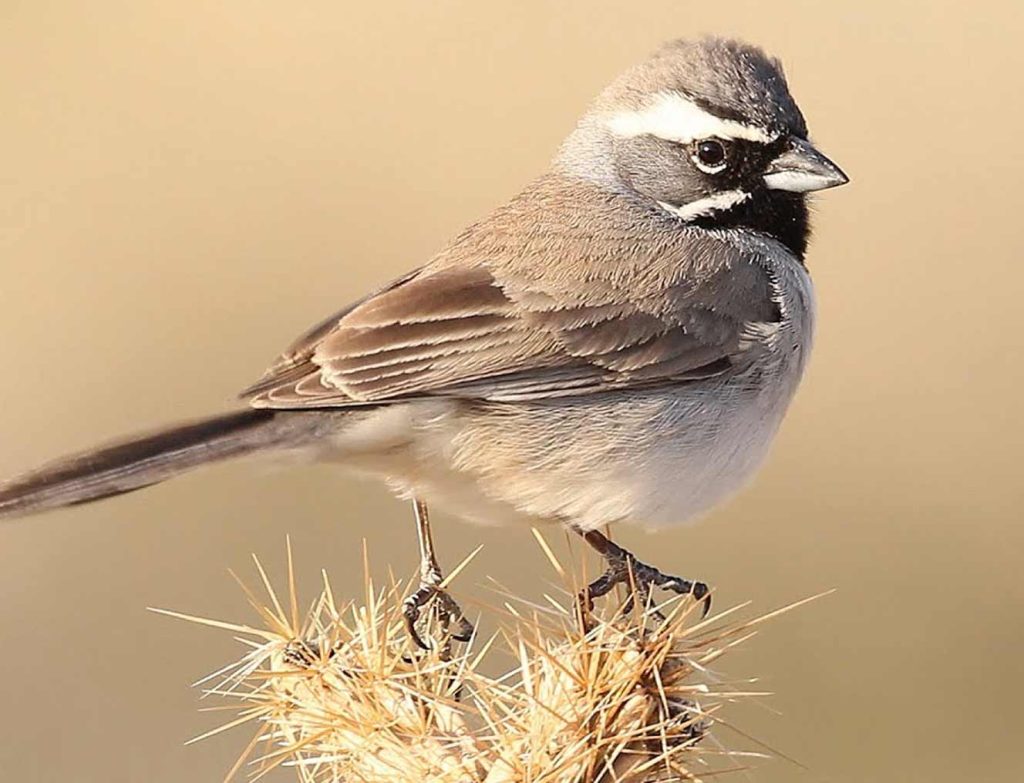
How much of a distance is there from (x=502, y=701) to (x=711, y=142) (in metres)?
2.25

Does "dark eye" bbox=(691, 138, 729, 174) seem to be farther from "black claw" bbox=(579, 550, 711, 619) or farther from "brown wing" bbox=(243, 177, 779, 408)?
"black claw" bbox=(579, 550, 711, 619)

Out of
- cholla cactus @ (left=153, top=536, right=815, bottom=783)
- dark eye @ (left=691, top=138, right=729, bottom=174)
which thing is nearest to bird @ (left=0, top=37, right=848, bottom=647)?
dark eye @ (left=691, top=138, right=729, bottom=174)

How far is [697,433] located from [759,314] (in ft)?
1.64

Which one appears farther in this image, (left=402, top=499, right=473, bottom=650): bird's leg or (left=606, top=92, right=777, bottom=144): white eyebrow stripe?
(left=606, top=92, right=777, bottom=144): white eyebrow stripe

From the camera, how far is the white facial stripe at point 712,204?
526cm

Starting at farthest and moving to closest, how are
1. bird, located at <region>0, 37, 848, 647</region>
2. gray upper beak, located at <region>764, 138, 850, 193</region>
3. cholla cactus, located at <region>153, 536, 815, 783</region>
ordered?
gray upper beak, located at <region>764, 138, 850, 193</region>
bird, located at <region>0, 37, 848, 647</region>
cholla cactus, located at <region>153, 536, 815, 783</region>

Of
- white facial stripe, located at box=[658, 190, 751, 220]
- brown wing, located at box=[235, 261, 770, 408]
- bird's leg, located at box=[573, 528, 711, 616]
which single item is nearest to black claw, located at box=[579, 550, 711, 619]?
bird's leg, located at box=[573, 528, 711, 616]

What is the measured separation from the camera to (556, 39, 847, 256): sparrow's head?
5.07 meters

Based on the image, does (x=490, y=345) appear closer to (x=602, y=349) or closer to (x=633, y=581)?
(x=602, y=349)

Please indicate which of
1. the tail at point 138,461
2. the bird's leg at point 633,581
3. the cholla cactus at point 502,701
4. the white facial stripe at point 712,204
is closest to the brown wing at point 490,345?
the tail at point 138,461

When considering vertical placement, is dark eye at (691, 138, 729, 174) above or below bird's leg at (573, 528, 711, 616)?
above

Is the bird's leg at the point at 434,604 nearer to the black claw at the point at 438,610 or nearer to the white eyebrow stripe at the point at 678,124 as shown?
the black claw at the point at 438,610

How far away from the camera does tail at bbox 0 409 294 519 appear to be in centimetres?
388

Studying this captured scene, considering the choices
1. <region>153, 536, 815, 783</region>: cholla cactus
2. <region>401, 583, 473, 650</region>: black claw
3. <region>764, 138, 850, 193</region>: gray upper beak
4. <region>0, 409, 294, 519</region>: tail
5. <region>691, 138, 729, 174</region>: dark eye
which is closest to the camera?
<region>153, 536, 815, 783</region>: cholla cactus
